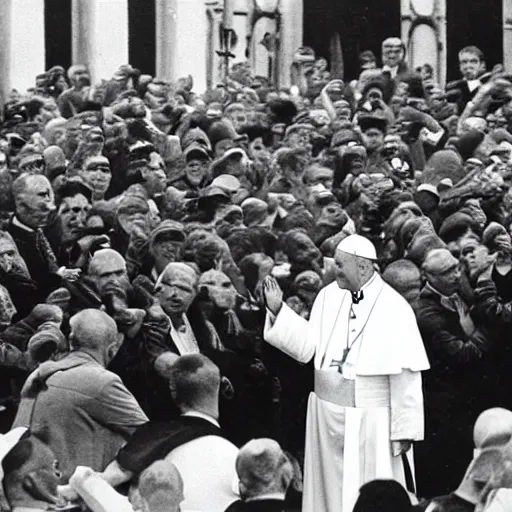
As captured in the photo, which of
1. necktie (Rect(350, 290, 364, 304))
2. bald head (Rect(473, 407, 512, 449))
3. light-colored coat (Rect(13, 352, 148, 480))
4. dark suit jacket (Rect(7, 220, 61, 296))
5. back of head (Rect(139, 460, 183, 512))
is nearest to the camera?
back of head (Rect(139, 460, 183, 512))

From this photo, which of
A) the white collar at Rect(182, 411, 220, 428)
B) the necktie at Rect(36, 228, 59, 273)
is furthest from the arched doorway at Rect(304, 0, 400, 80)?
the white collar at Rect(182, 411, 220, 428)

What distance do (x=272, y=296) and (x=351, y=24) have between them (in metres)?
2.11

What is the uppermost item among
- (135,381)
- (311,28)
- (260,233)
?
(311,28)

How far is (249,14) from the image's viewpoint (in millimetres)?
11367

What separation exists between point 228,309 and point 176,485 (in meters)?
2.77

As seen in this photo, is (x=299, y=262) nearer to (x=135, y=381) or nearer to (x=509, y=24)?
(x=135, y=381)

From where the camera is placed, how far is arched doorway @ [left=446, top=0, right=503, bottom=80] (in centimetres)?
1151

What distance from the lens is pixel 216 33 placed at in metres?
11.3

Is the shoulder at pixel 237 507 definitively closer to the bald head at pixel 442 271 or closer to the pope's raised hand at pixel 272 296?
the pope's raised hand at pixel 272 296

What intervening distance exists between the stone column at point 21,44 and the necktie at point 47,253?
852 millimetres

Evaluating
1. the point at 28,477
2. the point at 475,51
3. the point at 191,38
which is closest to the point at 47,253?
the point at 191,38

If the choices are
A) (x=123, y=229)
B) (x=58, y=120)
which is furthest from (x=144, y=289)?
(x=58, y=120)

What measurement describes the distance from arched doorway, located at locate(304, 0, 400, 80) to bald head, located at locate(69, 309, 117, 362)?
83.3 inches

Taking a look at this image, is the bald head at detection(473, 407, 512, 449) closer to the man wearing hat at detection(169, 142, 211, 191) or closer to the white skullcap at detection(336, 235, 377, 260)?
the white skullcap at detection(336, 235, 377, 260)
